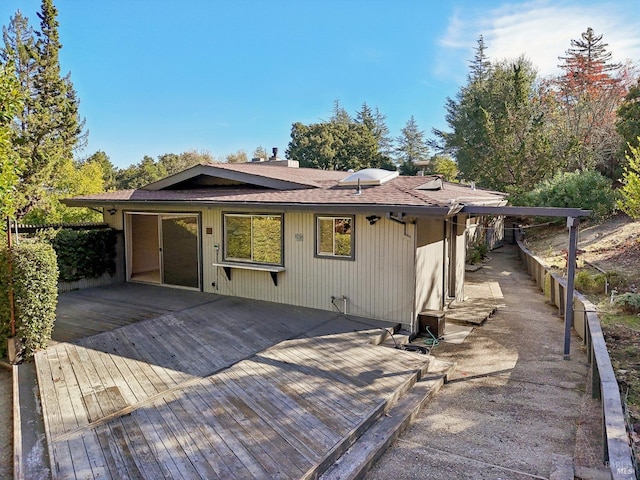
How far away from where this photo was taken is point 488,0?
1074 cm

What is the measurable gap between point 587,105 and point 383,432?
25.2 metres

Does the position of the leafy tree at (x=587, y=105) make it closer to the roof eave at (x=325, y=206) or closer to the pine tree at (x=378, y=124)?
the roof eave at (x=325, y=206)

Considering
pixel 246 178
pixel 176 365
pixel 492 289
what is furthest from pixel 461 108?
pixel 176 365

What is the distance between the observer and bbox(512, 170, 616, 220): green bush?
48.9ft

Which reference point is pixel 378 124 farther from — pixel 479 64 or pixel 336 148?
pixel 479 64

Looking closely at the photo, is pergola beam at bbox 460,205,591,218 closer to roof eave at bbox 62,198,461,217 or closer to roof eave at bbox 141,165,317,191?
roof eave at bbox 62,198,461,217

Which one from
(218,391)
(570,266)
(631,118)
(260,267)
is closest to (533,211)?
(570,266)

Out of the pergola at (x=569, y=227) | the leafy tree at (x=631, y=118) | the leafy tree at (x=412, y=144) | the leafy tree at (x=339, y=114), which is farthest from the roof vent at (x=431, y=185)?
the leafy tree at (x=339, y=114)

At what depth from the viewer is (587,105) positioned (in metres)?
→ 22.2

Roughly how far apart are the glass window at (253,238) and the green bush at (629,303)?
6061 millimetres

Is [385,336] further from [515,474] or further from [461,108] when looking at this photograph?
[461,108]

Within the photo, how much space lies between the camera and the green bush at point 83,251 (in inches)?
341

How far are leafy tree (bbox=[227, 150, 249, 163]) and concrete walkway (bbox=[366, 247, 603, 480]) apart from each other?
120 ft

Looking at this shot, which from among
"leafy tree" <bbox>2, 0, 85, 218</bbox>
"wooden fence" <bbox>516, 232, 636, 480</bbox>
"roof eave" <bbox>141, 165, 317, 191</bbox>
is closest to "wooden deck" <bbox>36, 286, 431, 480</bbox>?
"wooden fence" <bbox>516, 232, 636, 480</bbox>
